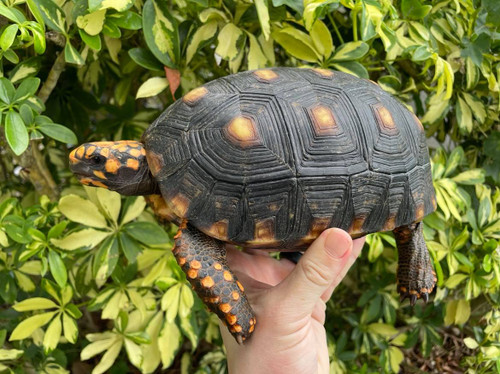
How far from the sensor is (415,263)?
1019mm

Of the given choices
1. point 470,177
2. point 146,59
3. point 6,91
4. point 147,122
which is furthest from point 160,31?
point 470,177

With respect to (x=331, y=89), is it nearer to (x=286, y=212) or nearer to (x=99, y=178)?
(x=286, y=212)

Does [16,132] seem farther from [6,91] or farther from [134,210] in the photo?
[134,210]

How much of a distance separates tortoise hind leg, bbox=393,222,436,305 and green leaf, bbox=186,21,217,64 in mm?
Result: 570

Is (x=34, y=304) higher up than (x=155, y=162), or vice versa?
(x=155, y=162)

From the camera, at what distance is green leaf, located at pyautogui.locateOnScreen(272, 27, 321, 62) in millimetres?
1030

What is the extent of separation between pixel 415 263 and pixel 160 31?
2.36ft

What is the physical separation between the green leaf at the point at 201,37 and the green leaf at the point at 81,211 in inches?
15.0

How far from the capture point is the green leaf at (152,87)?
100cm

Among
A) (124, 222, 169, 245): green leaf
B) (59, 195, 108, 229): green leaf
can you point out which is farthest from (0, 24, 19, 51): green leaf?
(124, 222, 169, 245): green leaf

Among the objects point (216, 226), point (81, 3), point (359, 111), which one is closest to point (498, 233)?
point (359, 111)

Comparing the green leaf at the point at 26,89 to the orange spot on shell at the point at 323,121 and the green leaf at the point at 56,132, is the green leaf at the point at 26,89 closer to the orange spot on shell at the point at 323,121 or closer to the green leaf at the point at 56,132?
the green leaf at the point at 56,132

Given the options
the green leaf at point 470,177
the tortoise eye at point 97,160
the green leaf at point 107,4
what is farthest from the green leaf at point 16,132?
the green leaf at point 470,177

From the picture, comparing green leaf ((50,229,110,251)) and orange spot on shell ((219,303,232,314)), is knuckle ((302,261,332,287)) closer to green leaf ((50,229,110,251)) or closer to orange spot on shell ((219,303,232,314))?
orange spot on shell ((219,303,232,314))
